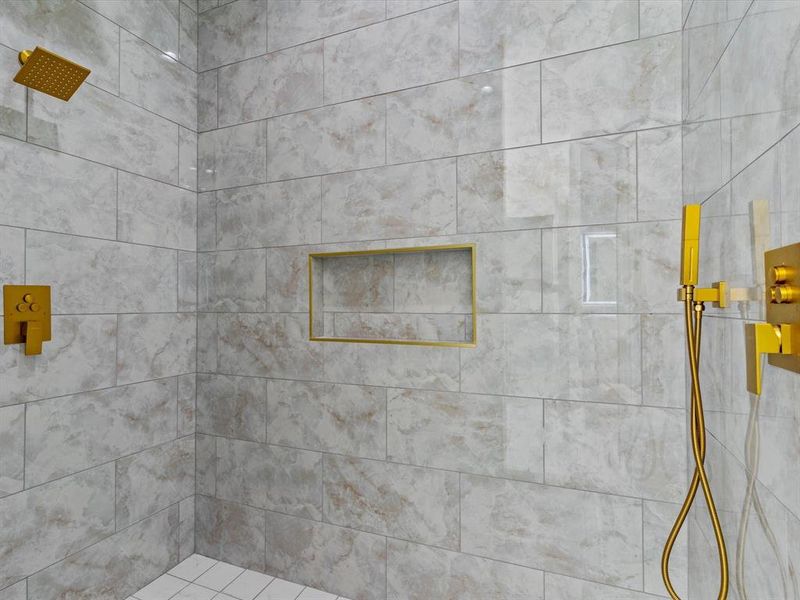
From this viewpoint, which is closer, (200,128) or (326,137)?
(326,137)

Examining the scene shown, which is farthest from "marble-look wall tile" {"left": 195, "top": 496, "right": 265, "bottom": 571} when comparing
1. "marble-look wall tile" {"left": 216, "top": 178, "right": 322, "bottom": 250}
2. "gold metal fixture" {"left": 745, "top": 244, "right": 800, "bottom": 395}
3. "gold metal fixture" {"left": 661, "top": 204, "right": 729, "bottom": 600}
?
"gold metal fixture" {"left": 745, "top": 244, "right": 800, "bottom": 395}

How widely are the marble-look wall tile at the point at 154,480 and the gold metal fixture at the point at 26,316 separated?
1.88 ft

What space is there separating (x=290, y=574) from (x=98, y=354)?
1.12 metres

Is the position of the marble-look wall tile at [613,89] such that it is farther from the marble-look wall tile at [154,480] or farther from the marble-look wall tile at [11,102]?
the marble-look wall tile at [154,480]

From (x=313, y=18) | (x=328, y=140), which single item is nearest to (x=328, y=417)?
(x=328, y=140)

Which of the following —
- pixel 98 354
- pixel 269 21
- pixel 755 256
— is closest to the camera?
pixel 755 256

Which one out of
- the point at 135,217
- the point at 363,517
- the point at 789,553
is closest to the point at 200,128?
the point at 135,217

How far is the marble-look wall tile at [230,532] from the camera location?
1.89m

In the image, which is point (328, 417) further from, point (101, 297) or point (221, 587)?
point (101, 297)

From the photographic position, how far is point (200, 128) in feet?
6.70

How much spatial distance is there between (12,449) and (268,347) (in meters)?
0.84

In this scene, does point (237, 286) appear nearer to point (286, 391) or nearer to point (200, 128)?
point (286, 391)

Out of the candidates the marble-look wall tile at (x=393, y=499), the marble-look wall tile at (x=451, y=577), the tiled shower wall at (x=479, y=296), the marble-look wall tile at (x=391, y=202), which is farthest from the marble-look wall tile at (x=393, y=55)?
the marble-look wall tile at (x=451, y=577)

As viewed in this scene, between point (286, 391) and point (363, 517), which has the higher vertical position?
point (286, 391)
